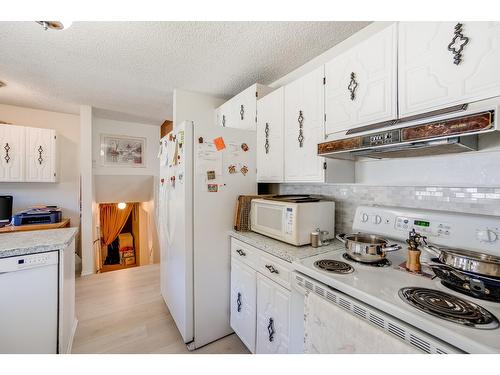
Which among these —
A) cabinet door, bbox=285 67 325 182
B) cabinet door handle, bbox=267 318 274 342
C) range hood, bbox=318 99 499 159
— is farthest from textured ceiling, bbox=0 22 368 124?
cabinet door handle, bbox=267 318 274 342

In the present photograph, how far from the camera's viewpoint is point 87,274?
3150mm

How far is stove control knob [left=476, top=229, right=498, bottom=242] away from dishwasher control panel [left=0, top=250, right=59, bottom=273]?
89.2 inches

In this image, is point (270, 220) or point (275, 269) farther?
point (270, 220)

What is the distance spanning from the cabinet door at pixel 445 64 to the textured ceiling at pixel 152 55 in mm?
656

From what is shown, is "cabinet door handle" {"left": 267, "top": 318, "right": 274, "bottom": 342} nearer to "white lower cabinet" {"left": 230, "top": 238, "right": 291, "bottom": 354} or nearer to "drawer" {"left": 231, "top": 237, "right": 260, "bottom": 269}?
"white lower cabinet" {"left": 230, "top": 238, "right": 291, "bottom": 354}

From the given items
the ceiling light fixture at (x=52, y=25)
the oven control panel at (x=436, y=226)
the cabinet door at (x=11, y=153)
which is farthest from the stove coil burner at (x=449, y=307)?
the cabinet door at (x=11, y=153)

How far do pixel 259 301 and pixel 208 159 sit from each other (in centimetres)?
110

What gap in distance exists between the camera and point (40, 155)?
10.2 feet

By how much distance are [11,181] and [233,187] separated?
3.21 m

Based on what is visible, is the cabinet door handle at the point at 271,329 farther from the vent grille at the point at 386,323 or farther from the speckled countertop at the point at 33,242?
the speckled countertop at the point at 33,242

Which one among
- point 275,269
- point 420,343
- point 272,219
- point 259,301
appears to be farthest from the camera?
point 272,219

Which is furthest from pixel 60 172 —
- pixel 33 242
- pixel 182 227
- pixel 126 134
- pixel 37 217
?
pixel 182 227

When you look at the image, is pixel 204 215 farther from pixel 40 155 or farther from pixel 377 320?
pixel 40 155

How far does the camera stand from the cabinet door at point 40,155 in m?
3.05
